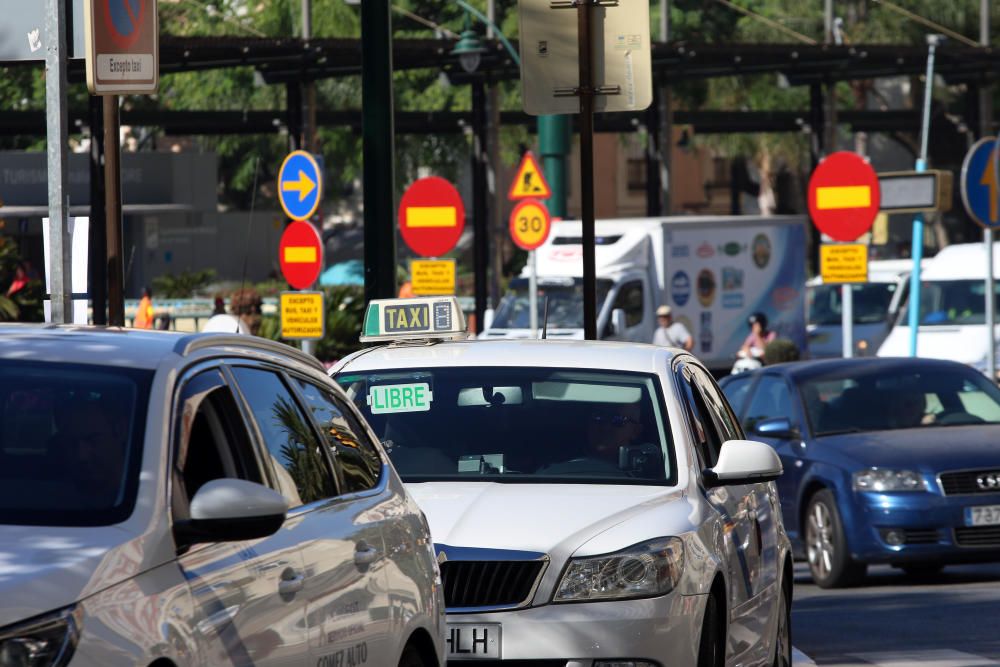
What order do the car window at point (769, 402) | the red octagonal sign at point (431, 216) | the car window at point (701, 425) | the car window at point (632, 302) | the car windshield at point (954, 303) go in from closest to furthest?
the car window at point (701, 425)
the car window at point (769, 402)
the red octagonal sign at point (431, 216)
the car windshield at point (954, 303)
the car window at point (632, 302)

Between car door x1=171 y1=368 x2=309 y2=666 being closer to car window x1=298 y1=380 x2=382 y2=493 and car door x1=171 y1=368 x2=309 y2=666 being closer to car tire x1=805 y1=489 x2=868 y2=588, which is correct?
car window x1=298 y1=380 x2=382 y2=493

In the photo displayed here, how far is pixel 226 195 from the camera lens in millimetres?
74875

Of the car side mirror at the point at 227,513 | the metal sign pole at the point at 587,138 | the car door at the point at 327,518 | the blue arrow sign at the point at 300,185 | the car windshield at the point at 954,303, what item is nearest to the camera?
the car side mirror at the point at 227,513

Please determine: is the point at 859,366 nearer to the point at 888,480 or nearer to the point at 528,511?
the point at 888,480

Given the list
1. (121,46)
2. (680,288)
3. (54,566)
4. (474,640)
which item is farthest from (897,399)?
(680,288)

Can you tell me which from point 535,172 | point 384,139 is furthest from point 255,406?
point 535,172

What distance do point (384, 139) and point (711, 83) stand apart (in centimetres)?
4698

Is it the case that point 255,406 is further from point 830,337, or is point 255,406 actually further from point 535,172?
point 830,337

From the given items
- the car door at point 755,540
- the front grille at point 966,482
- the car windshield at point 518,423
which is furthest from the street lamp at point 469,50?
the car windshield at point 518,423

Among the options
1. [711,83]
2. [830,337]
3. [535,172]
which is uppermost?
[711,83]

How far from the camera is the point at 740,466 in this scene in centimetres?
793

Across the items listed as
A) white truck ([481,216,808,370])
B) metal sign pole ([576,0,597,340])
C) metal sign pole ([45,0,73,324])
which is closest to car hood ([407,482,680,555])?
metal sign pole ([45,0,73,324])

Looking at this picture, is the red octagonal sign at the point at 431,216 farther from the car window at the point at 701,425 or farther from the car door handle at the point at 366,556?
the car door handle at the point at 366,556

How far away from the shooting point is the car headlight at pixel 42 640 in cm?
384
